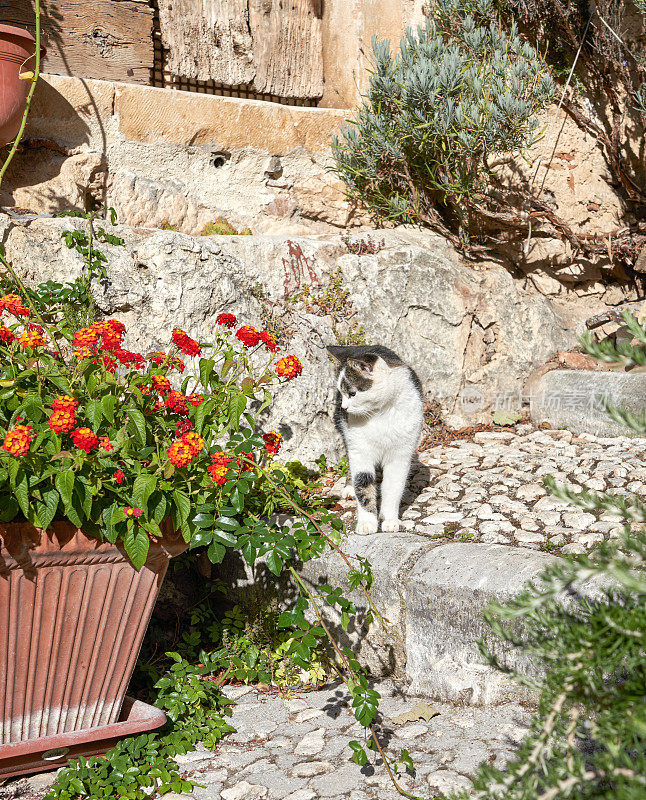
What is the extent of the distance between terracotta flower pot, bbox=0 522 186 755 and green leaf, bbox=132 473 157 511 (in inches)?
7.1

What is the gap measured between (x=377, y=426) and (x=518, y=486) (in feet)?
2.72

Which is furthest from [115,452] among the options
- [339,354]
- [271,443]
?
[339,354]

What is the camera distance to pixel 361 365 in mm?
2693

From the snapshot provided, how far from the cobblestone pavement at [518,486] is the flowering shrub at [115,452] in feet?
3.36

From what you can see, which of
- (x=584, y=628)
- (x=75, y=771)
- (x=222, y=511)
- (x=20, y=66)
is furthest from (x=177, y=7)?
(x=584, y=628)

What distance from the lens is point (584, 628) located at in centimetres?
97

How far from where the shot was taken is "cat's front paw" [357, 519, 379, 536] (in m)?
2.69

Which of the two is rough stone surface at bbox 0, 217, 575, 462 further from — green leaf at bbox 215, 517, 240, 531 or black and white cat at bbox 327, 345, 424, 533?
green leaf at bbox 215, 517, 240, 531

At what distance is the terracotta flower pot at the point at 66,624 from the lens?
174 cm

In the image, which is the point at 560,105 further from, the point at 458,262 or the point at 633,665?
the point at 633,665

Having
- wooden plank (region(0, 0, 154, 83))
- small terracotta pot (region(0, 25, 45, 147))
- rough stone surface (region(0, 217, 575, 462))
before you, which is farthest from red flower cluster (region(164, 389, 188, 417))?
wooden plank (region(0, 0, 154, 83))

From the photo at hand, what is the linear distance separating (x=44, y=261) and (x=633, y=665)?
3006mm

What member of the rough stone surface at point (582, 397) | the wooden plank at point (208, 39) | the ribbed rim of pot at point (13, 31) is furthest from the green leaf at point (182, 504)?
the wooden plank at point (208, 39)

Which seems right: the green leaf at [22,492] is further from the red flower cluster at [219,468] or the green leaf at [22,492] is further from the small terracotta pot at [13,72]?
the small terracotta pot at [13,72]
